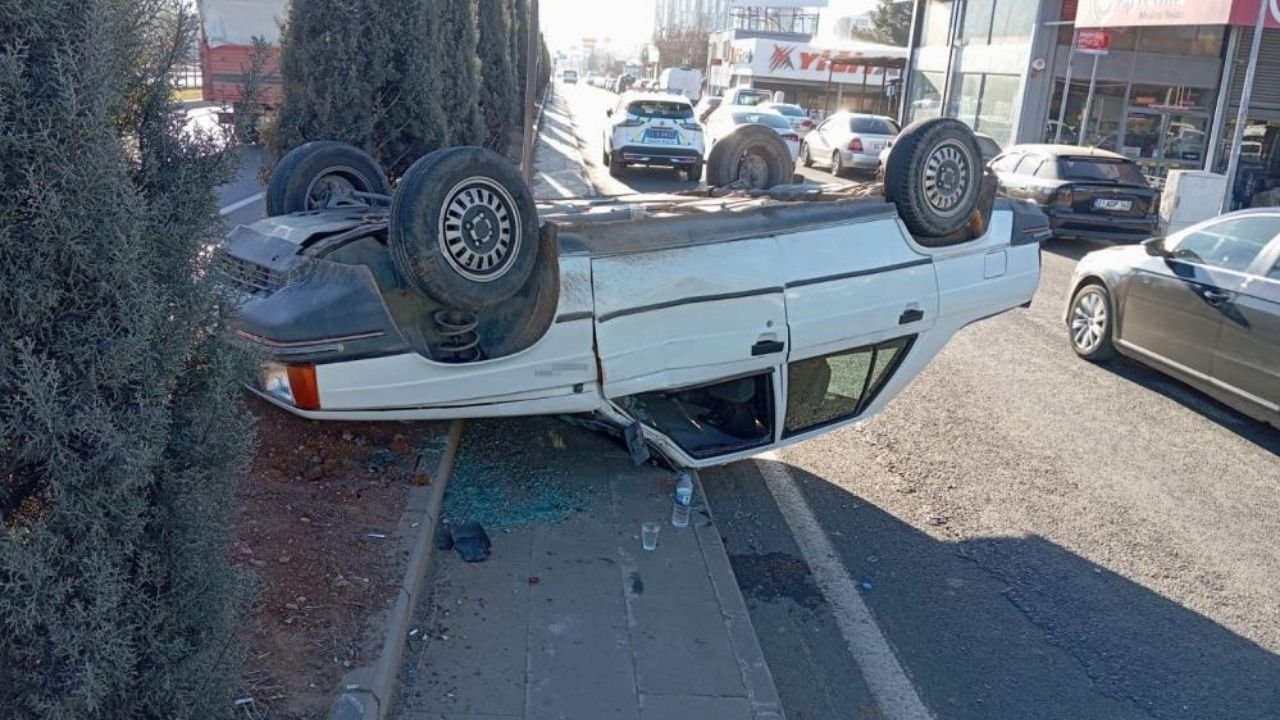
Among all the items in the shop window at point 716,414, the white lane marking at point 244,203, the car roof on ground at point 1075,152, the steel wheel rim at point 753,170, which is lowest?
the white lane marking at point 244,203

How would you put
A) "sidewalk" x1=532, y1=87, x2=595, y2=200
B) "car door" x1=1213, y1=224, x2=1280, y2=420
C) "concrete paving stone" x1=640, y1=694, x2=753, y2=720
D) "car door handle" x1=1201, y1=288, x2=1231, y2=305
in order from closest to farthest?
"concrete paving stone" x1=640, y1=694, x2=753, y2=720 → "car door" x1=1213, y1=224, x2=1280, y2=420 → "car door handle" x1=1201, y1=288, x2=1231, y2=305 → "sidewalk" x1=532, y1=87, x2=595, y2=200

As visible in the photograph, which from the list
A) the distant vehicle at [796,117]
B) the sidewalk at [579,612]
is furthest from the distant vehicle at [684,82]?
the sidewalk at [579,612]

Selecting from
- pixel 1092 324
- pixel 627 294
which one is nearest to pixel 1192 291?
pixel 1092 324

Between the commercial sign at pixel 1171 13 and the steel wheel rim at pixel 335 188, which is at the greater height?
the commercial sign at pixel 1171 13

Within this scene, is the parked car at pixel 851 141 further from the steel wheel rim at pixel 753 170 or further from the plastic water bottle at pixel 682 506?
the plastic water bottle at pixel 682 506

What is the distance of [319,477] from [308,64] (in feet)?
16.0

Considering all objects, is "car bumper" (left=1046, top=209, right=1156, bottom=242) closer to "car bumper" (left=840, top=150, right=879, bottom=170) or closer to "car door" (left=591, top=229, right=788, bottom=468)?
"car bumper" (left=840, top=150, right=879, bottom=170)

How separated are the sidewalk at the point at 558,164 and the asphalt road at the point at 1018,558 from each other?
15.0ft

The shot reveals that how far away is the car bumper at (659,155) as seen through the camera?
69.8 feet

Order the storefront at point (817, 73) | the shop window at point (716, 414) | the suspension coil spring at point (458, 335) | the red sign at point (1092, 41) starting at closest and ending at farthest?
the suspension coil spring at point (458, 335) → the shop window at point (716, 414) → the red sign at point (1092, 41) → the storefront at point (817, 73)

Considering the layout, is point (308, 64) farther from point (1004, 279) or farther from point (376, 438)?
point (1004, 279)

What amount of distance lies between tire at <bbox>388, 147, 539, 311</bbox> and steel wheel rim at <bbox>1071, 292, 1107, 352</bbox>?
629 centimetres

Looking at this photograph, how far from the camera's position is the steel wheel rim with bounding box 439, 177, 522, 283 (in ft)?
14.4

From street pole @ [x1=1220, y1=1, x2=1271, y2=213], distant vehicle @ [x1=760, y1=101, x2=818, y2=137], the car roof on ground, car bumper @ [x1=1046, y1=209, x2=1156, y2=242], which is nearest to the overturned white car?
car bumper @ [x1=1046, y1=209, x2=1156, y2=242]
